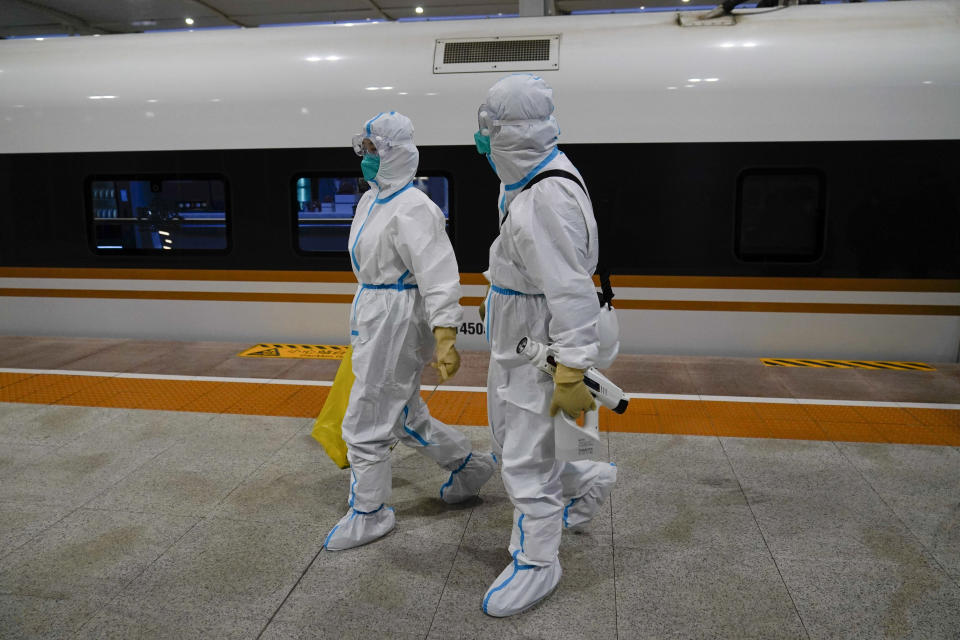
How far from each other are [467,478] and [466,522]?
8.7 inches

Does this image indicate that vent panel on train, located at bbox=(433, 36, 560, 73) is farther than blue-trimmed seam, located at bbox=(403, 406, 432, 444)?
Yes

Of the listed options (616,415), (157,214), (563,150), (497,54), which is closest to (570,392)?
(616,415)

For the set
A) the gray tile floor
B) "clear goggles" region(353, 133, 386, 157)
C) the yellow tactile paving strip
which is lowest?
the gray tile floor

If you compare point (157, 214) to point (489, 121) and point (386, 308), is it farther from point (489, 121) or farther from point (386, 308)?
point (489, 121)

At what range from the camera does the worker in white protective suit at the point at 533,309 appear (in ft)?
7.87

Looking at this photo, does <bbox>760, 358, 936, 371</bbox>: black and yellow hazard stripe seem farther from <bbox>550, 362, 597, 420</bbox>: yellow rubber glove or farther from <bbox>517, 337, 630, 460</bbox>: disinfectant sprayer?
<bbox>550, 362, 597, 420</bbox>: yellow rubber glove

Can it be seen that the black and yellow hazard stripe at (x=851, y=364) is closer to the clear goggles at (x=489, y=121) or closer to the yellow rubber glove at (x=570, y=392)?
the yellow rubber glove at (x=570, y=392)

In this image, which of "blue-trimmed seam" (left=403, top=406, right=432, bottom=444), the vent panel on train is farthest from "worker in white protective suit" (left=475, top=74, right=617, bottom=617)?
the vent panel on train

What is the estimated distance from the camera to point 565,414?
250cm

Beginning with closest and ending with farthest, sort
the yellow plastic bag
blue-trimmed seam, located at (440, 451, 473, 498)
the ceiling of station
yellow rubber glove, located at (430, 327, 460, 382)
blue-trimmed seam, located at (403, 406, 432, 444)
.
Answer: yellow rubber glove, located at (430, 327, 460, 382)
blue-trimmed seam, located at (403, 406, 432, 444)
blue-trimmed seam, located at (440, 451, 473, 498)
the yellow plastic bag
the ceiling of station

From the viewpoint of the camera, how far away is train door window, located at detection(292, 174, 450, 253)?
19.7 ft

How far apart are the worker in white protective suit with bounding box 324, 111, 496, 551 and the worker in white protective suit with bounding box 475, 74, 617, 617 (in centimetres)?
39

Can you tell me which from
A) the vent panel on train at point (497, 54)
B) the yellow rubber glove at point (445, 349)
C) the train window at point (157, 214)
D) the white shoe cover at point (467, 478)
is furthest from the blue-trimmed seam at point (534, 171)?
the train window at point (157, 214)

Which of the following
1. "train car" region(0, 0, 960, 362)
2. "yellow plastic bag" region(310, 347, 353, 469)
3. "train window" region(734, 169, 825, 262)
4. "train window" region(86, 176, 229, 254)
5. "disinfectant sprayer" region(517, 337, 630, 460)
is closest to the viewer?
"disinfectant sprayer" region(517, 337, 630, 460)
